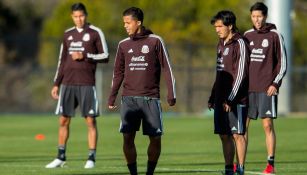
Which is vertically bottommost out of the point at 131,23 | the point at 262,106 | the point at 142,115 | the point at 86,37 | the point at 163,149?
the point at 163,149

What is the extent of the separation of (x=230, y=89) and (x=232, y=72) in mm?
231

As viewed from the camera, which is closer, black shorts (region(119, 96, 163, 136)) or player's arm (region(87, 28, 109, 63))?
black shorts (region(119, 96, 163, 136))

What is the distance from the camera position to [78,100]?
17.5 meters

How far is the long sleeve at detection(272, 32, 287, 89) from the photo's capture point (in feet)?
52.3

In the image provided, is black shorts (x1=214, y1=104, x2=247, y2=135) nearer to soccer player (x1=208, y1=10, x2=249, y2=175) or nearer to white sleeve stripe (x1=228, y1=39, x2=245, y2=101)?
soccer player (x1=208, y1=10, x2=249, y2=175)

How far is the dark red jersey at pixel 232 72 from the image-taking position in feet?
47.5

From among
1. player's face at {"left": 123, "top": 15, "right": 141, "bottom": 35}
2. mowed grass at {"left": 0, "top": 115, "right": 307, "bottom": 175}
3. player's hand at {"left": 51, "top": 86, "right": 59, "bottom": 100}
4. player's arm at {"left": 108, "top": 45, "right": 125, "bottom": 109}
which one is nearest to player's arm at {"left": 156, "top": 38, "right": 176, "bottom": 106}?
player's face at {"left": 123, "top": 15, "right": 141, "bottom": 35}

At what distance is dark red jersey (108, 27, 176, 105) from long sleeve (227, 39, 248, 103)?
0.84 m

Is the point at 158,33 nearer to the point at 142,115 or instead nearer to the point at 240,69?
the point at 240,69

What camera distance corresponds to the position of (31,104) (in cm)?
4116

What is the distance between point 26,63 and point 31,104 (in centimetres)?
183

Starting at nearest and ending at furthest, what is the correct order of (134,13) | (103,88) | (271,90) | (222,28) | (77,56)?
(134,13) → (222,28) → (271,90) → (77,56) → (103,88)

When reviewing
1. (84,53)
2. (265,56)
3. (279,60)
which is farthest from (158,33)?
(279,60)

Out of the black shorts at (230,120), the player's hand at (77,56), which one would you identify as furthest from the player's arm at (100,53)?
the black shorts at (230,120)
